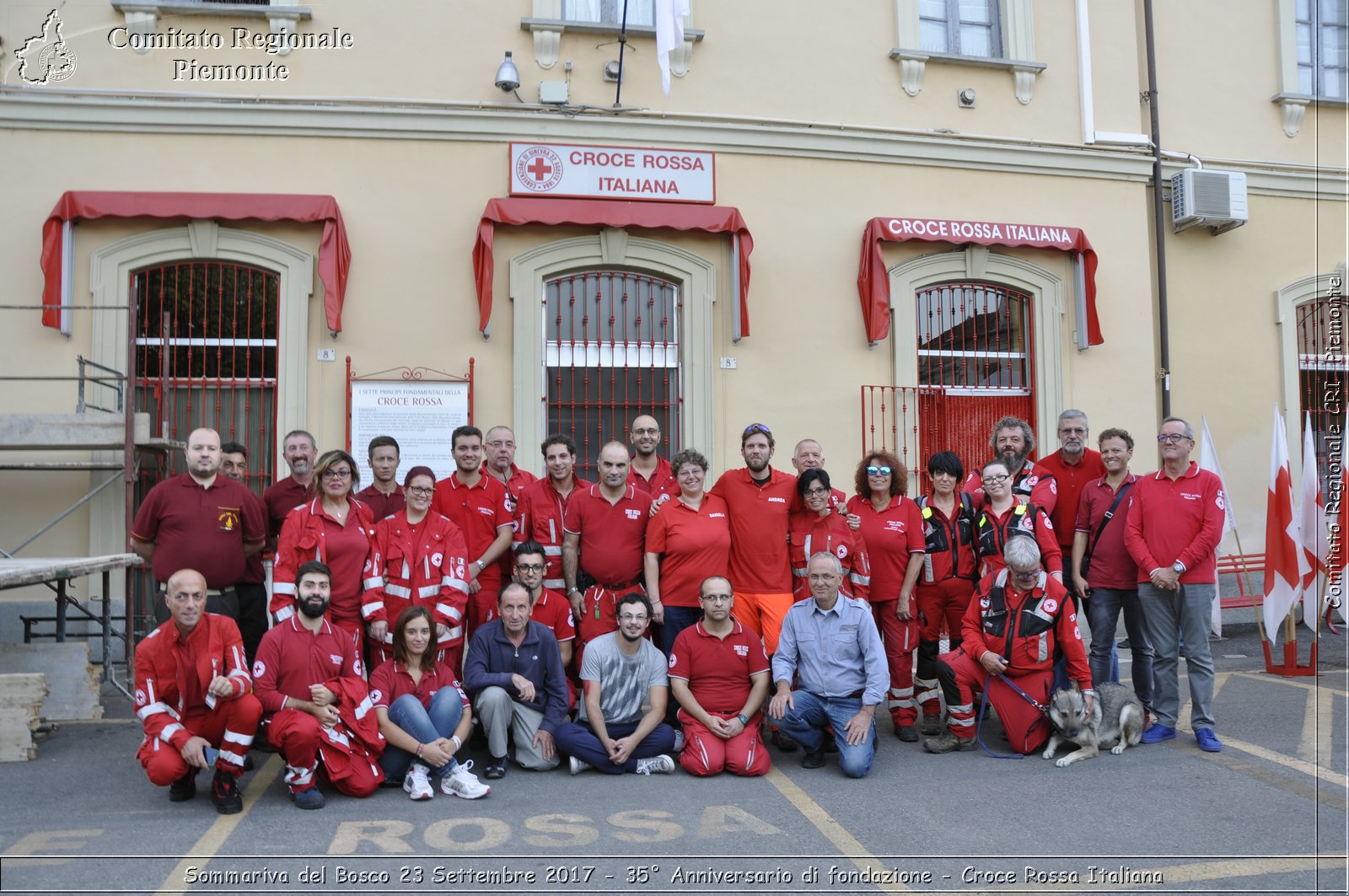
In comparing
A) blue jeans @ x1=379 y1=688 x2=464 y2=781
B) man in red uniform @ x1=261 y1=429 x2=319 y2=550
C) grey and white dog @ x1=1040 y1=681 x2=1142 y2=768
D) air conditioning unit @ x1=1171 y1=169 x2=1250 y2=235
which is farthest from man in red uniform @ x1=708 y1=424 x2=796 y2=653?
air conditioning unit @ x1=1171 y1=169 x2=1250 y2=235

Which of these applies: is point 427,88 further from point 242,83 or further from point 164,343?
point 164,343

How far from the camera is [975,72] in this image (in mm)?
11203

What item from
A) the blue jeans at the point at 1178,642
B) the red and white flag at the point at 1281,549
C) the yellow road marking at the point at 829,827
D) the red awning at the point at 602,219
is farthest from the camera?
the red awning at the point at 602,219

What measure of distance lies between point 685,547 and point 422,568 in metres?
1.63

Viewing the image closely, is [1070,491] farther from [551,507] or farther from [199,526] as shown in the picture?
[199,526]

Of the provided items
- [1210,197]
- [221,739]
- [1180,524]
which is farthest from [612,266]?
[1210,197]

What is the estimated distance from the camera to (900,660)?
22.8 ft

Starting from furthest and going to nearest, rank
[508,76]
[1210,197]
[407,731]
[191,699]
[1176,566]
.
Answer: [1210,197] → [508,76] → [1176,566] → [407,731] → [191,699]

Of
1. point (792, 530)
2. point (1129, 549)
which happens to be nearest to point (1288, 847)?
point (1129, 549)

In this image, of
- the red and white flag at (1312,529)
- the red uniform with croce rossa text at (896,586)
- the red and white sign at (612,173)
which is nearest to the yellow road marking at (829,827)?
the red uniform with croce rossa text at (896,586)

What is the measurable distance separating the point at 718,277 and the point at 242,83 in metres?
4.73

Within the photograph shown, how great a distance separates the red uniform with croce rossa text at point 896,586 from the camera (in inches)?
274

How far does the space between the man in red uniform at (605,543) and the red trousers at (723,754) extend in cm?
90

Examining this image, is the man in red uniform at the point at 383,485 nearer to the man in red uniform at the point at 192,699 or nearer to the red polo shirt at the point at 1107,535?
the man in red uniform at the point at 192,699
